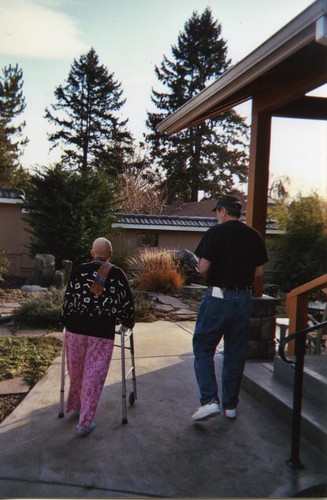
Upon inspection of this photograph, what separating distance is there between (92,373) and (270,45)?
2595mm

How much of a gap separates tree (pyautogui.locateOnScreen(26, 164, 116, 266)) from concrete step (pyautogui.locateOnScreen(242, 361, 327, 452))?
31.1 feet

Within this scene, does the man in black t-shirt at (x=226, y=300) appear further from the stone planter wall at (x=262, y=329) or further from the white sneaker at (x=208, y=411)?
the stone planter wall at (x=262, y=329)

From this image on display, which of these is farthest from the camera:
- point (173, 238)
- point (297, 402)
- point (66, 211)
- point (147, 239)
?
point (147, 239)

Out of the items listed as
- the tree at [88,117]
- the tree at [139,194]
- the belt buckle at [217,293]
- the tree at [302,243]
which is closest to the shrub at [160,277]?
the tree at [302,243]

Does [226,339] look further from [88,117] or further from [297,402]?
[88,117]

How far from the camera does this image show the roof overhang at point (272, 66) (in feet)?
9.33

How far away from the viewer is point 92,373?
3688mm

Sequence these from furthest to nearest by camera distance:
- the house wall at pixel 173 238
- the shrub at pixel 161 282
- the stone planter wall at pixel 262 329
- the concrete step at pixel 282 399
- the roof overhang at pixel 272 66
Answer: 1. the house wall at pixel 173 238
2. the shrub at pixel 161 282
3. the stone planter wall at pixel 262 329
4. the concrete step at pixel 282 399
5. the roof overhang at pixel 272 66

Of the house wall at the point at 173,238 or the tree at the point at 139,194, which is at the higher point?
the tree at the point at 139,194

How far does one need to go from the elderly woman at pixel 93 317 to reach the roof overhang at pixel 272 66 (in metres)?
1.72

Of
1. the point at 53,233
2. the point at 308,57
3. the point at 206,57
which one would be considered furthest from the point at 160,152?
the point at 308,57

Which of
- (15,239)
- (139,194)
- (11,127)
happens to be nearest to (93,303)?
(15,239)

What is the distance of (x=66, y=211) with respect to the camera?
1396 centimetres

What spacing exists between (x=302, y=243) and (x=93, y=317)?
37.8 feet
